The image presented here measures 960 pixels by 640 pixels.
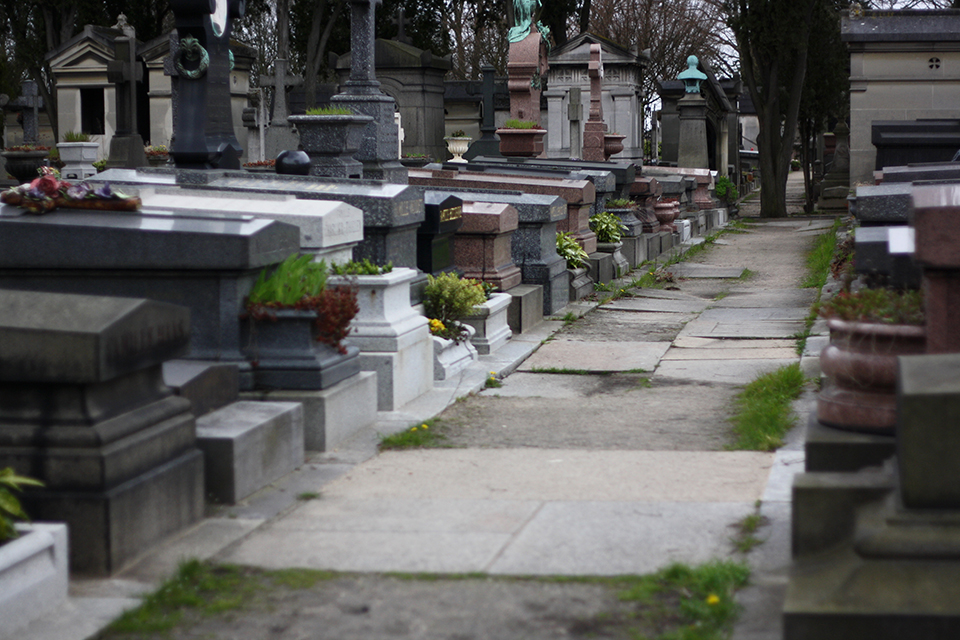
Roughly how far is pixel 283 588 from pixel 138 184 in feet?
17.9

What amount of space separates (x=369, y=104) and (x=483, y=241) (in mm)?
2308

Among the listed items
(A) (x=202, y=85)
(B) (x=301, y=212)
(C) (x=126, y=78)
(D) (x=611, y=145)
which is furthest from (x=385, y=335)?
(C) (x=126, y=78)

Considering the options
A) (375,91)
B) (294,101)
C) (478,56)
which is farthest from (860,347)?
(478,56)

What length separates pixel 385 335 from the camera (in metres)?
7.34

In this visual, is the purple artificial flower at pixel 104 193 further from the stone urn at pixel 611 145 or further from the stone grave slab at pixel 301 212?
the stone urn at pixel 611 145

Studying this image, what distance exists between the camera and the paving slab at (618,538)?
14.4 feet

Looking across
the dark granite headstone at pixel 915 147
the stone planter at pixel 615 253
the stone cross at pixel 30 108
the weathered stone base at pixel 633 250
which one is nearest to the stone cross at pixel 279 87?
the stone cross at pixel 30 108

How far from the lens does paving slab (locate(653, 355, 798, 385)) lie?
28.2ft

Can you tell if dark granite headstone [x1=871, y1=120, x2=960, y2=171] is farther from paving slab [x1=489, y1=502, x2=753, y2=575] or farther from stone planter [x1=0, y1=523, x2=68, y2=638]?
stone planter [x1=0, y1=523, x2=68, y2=638]

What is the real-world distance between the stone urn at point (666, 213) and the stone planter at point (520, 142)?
7.47 ft

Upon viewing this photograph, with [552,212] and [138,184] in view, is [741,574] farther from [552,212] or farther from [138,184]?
[552,212]

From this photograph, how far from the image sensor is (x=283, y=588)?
4.22 m

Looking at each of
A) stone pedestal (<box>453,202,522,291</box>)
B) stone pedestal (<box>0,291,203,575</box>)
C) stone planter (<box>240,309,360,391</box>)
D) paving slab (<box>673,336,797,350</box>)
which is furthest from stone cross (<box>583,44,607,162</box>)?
stone pedestal (<box>0,291,203,575</box>)

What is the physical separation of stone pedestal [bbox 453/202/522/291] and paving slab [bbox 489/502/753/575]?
552cm
